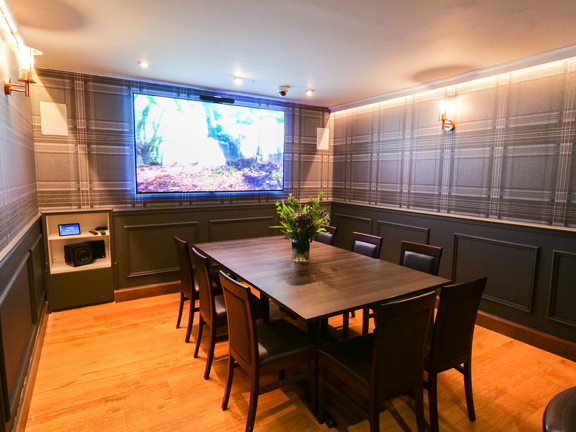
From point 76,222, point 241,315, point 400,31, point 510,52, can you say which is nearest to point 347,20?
point 400,31

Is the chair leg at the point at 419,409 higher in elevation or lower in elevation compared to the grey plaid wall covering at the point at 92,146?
lower

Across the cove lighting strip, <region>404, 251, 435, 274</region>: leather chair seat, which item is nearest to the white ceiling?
the cove lighting strip

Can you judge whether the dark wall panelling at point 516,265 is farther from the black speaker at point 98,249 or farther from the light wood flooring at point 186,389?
the black speaker at point 98,249

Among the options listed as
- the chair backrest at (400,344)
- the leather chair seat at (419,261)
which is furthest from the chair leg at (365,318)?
the chair backrest at (400,344)

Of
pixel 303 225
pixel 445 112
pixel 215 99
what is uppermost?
pixel 215 99

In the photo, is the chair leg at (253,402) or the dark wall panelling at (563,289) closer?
the chair leg at (253,402)

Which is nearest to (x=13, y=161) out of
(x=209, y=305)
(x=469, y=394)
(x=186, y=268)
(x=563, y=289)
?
(x=186, y=268)

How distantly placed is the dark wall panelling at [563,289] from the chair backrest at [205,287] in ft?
9.52

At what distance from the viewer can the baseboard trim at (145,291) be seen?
13.0ft

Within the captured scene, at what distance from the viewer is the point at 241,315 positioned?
1936 millimetres

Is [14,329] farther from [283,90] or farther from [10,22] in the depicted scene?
[283,90]

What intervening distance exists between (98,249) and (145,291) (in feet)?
2.38

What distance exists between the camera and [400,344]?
67.6 inches

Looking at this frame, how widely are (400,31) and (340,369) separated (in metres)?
2.35
